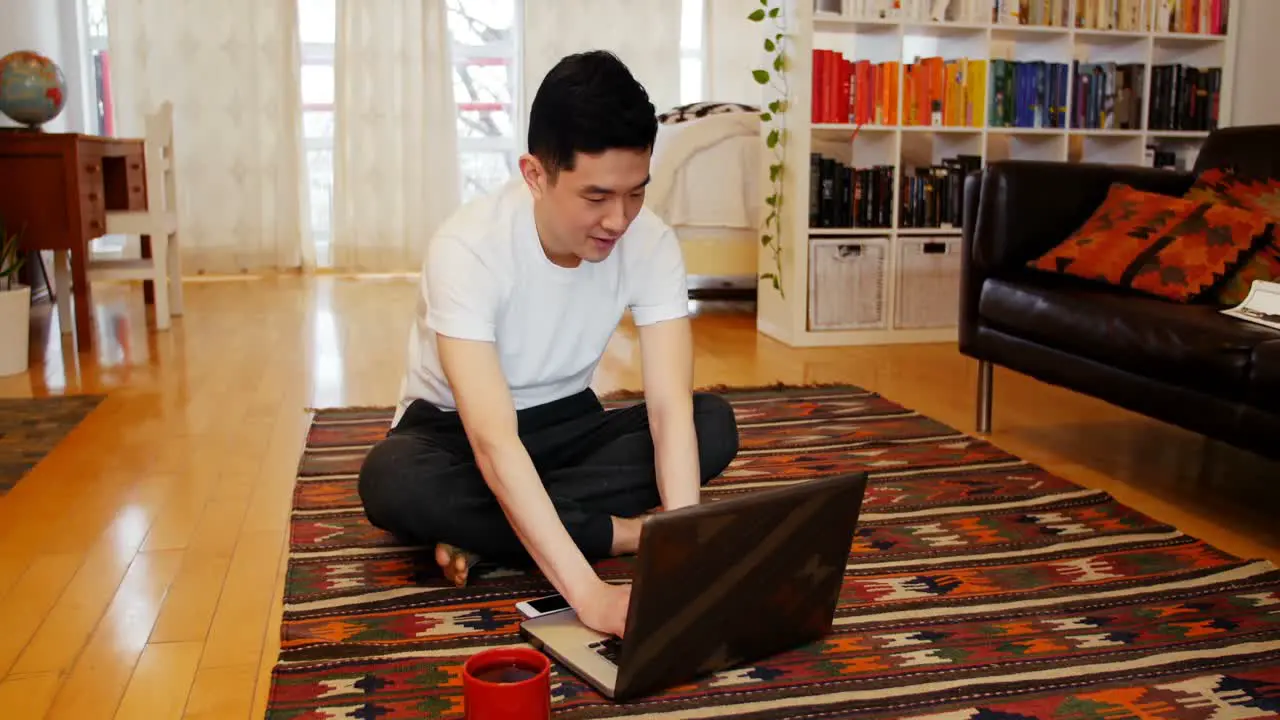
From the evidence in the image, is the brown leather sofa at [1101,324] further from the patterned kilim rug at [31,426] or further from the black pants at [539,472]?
the patterned kilim rug at [31,426]

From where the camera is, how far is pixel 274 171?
18.4 ft

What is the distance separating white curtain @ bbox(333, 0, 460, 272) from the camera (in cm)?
562

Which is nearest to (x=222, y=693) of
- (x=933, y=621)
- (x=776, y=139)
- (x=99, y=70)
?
(x=933, y=621)

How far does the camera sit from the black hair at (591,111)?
1206 millimetres

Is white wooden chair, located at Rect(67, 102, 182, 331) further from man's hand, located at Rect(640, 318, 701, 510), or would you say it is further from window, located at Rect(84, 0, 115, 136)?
man's hand, located at Rect(640, 318, 701, 510)

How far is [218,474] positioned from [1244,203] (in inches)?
83.3

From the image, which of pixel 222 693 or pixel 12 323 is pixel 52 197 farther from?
pixel 222 693

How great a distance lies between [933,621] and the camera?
4.84ft

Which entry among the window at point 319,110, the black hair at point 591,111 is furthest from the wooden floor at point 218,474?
the window at point 319,110

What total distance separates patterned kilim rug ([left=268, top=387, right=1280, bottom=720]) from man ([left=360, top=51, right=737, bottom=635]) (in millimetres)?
111

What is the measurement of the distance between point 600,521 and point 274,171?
14.8 feet

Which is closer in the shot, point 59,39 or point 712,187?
point 712,187

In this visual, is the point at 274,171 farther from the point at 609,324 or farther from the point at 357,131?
the point at 609,324

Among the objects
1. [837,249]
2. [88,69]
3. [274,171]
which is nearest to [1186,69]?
[837,249]
